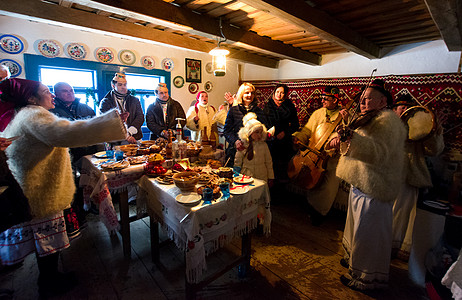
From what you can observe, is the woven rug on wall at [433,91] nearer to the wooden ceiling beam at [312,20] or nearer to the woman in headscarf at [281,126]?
the wooden ceiling beam at [312,20]

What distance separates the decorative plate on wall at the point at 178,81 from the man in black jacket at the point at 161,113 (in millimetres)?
1437

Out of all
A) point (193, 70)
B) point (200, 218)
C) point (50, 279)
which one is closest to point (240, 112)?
point (200, 218)

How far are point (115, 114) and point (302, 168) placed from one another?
2.58 metres

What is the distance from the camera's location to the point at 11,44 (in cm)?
377

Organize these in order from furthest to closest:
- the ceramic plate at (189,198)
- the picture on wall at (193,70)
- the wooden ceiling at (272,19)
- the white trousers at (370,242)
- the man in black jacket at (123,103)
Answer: the picture on wall at (193,70)
the man in black jacket at (123,103)
the wooden ceiling at (272,19)
the white trousers at (370,242)
the ceramic plate at (189,198)

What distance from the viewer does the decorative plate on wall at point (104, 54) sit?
4.57 metres

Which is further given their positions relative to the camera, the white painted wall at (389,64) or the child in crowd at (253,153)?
the white painted wall at (389,64)

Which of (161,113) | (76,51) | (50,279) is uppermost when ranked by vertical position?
(76,51)

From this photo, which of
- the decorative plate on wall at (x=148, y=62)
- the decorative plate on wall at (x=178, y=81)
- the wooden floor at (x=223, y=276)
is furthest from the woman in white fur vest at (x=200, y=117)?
the wooden floor at (x=223, y=276)

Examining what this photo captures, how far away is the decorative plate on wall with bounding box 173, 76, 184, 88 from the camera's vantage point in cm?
571

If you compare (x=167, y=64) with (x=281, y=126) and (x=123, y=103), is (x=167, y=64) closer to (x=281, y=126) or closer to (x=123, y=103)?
(x=123, y=103)

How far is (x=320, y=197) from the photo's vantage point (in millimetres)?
3381

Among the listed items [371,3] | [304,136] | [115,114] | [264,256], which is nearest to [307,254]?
[264,256]

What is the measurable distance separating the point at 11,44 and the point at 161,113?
2687mm
